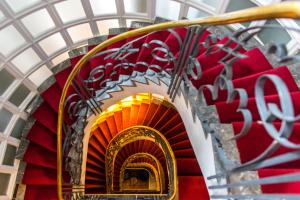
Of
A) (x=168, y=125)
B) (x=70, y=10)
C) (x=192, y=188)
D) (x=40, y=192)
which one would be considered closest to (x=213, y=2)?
(x=70, y=10)

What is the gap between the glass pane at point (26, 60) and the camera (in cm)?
342

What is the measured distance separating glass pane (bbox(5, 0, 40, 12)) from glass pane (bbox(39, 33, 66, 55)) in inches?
25.3

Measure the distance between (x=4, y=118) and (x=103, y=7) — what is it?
215 centimetres

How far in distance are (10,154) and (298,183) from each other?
144 inches

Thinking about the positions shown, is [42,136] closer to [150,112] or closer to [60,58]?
[60,58]

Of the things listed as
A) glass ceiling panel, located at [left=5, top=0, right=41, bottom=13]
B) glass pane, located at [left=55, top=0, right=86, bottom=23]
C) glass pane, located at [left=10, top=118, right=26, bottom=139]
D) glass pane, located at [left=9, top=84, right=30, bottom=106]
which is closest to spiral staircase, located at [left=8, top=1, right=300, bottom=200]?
glass pane, located at [left=10, top=118, right=26, bottom=139]

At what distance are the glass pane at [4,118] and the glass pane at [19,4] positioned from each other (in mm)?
1390

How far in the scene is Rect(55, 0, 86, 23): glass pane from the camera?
11.2ft

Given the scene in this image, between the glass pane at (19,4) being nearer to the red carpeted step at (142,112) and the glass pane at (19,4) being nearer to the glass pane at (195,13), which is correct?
the glass pane at (195,13)

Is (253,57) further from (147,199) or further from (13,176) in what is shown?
(13,176)

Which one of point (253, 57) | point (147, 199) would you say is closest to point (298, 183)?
point (253, 57)

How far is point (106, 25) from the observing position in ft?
13.0

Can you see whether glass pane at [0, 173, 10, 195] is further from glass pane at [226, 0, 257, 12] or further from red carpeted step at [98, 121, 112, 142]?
glass pane at [226, 0, 257, 12]

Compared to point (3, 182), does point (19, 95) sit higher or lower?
higher
